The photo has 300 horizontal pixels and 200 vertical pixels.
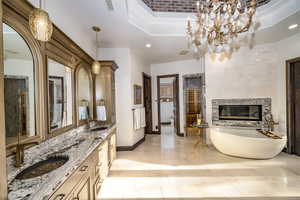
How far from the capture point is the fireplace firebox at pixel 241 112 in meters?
4.17

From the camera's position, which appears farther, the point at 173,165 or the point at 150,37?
A: the point at 150,37

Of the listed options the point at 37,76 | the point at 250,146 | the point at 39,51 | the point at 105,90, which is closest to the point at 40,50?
the point at 39,51

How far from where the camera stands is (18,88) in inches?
56.2

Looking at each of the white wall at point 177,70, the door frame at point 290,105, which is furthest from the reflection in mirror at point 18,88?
the door frame at point 290,105

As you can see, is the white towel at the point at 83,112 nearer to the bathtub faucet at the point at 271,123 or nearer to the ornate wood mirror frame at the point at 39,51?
the ornate wood mirror frame at the point at 39,51

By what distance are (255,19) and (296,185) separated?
10.4 ft

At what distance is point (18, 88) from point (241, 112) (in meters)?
4.86

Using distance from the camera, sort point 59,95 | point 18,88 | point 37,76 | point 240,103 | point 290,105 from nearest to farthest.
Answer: point 18,88 → point 37,76 → point 59,95 → point 290,105 → point 240,103

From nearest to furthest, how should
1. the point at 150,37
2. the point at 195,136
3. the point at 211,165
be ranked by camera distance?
the point at 211,165 < the point at 150,37 < the point at 195,136

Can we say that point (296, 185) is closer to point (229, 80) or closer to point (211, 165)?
point (211, 165)

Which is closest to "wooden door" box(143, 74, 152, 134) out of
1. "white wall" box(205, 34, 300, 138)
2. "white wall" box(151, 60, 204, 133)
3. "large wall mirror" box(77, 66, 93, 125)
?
"white wall" box(151, 60, 204, 133)

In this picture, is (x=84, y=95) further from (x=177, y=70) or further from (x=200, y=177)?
(x=177, y=70)

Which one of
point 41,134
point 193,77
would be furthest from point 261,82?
point 41,134

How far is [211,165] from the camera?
3.09 meters
